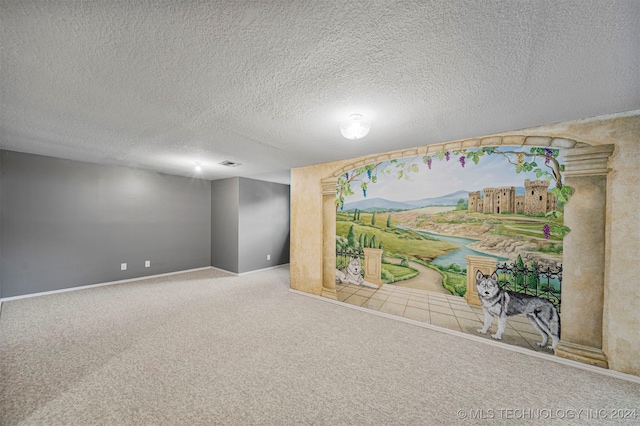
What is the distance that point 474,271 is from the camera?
2.80 m

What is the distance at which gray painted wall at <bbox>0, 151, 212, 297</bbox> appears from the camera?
3.69m

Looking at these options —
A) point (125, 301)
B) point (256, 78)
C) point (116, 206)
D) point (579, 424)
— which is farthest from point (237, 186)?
point (579, 424)

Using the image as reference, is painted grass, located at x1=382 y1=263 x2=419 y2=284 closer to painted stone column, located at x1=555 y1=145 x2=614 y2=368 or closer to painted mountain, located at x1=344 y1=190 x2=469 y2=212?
painted mountain, located at x1=344 y1=190 x2=469 y2=212

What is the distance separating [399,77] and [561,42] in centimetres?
86

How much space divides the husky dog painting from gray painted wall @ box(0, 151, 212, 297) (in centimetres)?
598

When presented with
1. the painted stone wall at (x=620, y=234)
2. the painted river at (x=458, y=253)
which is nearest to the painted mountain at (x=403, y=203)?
the painted river at (x=458, y=253)

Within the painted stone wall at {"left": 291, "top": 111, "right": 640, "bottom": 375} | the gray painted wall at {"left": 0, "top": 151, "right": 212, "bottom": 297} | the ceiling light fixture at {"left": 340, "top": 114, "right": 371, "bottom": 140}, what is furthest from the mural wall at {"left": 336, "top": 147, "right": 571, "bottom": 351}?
the gray painted wall at {"left": 0, "top": 151, "right": 212, "bottom": 297}

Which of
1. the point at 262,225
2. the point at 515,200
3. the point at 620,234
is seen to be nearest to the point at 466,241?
the point at 515,200

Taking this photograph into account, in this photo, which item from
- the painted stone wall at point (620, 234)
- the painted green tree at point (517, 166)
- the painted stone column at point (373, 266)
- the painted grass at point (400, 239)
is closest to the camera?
the painted stone wall at point (620, 234)

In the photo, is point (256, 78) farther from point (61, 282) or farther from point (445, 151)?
point (61, 282)

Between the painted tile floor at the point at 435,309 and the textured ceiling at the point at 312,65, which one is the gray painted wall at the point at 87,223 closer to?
the textured ceiling at the point at 312,65

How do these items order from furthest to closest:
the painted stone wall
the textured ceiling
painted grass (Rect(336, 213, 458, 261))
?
painted grass (Rect(336, 213, 458, 261)), the painted stone wall, the textured ceiling

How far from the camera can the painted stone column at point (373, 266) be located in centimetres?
354

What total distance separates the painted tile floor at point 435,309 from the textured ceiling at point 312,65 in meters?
2.11
